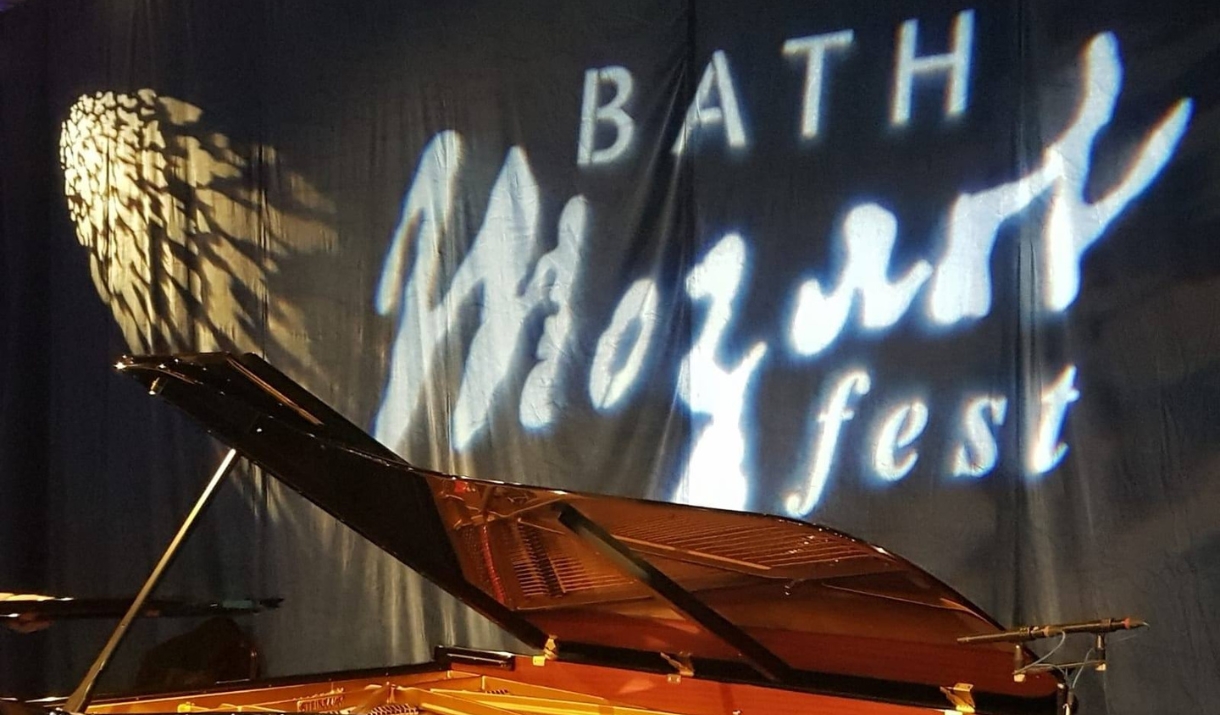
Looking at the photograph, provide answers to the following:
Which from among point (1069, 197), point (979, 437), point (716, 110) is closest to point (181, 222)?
point (716, 110)

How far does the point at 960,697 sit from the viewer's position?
6.44 ft

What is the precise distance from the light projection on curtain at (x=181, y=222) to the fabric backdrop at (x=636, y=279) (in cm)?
2

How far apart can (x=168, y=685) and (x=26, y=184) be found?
2507mm

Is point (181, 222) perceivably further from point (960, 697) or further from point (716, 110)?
point (960, 697)

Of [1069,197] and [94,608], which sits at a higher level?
[1069,197]

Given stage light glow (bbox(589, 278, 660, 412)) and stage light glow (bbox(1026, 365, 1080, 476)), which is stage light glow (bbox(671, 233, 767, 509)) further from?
stage light glow (bbox(1026, 365, 1080, 476))

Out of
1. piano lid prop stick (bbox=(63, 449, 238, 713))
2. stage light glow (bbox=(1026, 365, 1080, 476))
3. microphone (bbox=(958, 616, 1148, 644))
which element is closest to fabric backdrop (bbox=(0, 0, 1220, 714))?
stage light glow (bbox=(1026, 365, 1080, 476))

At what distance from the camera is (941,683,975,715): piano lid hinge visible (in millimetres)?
1949

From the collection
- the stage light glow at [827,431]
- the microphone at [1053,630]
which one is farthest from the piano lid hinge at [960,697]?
the stage light glow at [827,431]

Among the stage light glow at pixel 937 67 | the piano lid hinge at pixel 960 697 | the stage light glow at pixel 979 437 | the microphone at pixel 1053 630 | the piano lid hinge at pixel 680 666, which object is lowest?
the piano lid hinge at pixel 960 697

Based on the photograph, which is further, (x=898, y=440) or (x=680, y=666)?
(x=898, y=440)

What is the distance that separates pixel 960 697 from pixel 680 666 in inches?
23.5

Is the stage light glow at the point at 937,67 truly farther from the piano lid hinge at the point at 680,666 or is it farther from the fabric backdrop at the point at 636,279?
the piano lid hinge at the point at 680,666

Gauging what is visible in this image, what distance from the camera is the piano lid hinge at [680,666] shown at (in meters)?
2.30
